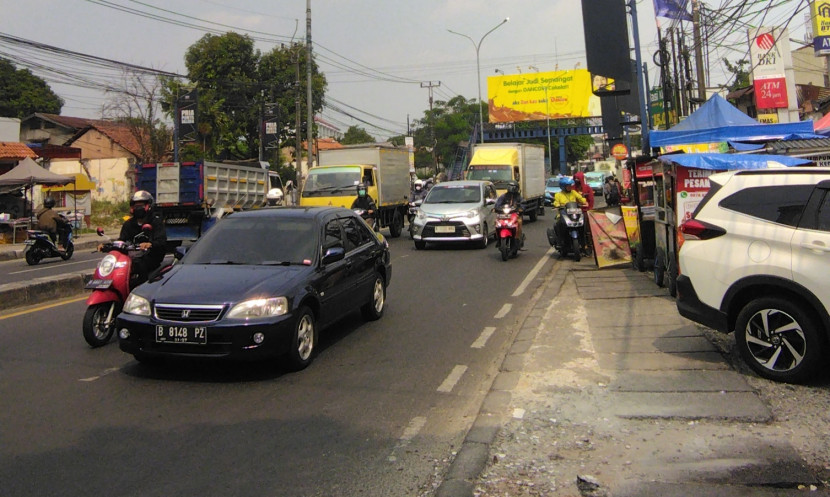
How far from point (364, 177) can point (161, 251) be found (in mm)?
12784

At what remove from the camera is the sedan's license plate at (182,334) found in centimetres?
559

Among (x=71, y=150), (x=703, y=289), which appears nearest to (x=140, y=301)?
(x=703, y=289)

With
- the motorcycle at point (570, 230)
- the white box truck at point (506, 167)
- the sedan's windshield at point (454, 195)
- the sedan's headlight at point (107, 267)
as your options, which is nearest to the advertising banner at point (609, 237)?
the motorcycle at point (570, 230)

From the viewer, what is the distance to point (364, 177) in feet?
66.7

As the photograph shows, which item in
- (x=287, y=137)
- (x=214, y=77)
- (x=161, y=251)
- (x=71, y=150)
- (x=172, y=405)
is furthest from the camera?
(x=287, y=137)

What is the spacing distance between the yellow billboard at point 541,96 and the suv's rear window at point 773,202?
5089 cm

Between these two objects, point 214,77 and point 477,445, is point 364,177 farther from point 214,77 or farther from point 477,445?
point 214,77

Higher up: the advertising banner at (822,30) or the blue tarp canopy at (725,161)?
the advertising banner at (822,30)

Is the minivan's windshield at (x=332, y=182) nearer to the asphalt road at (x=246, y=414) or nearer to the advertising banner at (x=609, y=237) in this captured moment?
the advertising banner at (x=609, y=237)

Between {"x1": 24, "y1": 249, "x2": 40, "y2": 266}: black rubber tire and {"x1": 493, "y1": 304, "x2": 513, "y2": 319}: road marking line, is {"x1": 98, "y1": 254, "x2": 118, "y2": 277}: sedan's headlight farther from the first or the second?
{"x1": 24, "y1": 249, "x2": 40, "y2": 266}: black rubber tire

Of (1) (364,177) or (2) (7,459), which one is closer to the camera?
(2) (7,459)

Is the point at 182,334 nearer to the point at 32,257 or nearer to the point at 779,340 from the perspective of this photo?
the point at 779,340

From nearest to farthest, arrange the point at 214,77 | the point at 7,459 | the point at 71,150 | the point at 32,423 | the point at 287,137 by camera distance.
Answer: the point at 7,459
the point at 32,423
the point at 71,150
the point at 214,77
the point at 287,137

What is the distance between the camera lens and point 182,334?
18.4 feet
